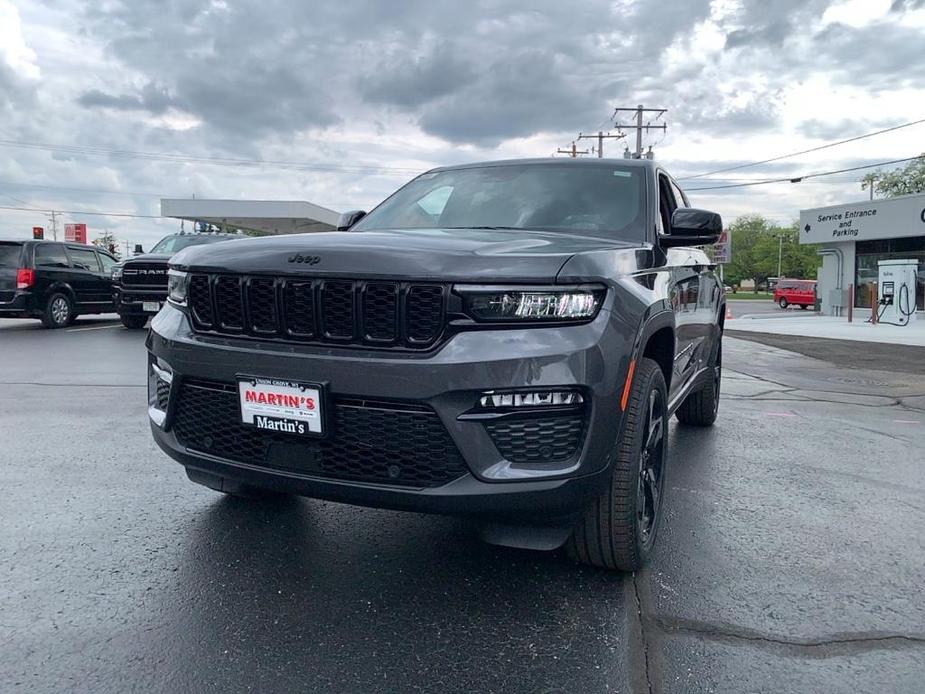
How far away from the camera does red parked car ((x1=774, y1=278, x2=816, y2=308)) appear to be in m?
44.4

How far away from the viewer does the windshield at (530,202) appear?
150 inches

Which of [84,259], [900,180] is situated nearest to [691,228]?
[84,259]

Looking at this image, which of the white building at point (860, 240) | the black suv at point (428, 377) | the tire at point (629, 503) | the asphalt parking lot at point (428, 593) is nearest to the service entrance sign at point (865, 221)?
the white building at point (860, 240)

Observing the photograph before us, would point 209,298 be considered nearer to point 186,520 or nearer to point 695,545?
point 186,520

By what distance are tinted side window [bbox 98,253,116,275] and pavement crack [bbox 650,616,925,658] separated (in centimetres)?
1573

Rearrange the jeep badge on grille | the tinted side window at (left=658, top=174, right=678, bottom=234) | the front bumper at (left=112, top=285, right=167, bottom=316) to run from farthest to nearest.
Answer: the front bumper at (left=112, top=285, right=167, bottom=316), the tinted side window at (left=658, top=174, right=678, bottom=234), the jeep badge on grille

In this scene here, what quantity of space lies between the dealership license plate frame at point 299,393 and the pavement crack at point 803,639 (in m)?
1.40

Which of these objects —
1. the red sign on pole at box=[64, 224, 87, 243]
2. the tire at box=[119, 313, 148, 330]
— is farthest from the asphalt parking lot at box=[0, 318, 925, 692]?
the red sign on pole at box=[64, 224, 87, 243]

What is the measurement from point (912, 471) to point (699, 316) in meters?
1.77

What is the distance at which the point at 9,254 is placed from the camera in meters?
13.7

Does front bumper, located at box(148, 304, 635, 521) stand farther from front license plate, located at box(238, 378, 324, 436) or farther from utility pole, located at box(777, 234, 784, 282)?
utility pole, located at box(777, 234, 784, 282)

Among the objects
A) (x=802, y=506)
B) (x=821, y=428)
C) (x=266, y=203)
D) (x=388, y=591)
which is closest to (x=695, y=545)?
(x=802, y=506)

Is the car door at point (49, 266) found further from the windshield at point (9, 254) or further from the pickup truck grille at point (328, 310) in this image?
the pickup truck grille at point (328, 310)

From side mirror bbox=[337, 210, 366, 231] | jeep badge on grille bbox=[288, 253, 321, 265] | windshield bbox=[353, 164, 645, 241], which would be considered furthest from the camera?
side mirror bbox=[337, 210, 366, 231]
